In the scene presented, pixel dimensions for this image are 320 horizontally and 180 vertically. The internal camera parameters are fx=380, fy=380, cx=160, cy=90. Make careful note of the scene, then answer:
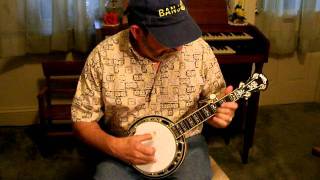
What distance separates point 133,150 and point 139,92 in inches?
8.7

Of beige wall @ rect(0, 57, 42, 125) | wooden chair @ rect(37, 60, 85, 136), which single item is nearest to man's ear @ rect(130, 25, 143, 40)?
wooden chair @ rect(37, 60, 85, 136)

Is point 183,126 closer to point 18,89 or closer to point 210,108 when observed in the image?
point 210,108

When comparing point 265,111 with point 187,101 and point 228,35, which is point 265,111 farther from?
point 187,101

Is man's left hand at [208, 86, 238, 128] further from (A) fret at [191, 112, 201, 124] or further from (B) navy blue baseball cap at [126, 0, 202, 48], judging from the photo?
(B) navy blue baseball cap at [126, 0, 202, 48]

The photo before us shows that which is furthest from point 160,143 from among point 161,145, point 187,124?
point 187,124

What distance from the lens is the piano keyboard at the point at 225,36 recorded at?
215 cm

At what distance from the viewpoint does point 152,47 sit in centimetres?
124

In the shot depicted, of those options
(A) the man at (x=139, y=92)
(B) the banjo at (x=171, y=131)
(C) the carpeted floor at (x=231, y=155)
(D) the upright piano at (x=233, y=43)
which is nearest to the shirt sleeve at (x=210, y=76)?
(A) the man at (x=139, y=92)

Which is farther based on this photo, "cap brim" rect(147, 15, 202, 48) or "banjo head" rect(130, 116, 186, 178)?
"banjo head" rect(130, 116, 186, 178)

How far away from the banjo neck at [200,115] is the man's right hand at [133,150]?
0.41ft

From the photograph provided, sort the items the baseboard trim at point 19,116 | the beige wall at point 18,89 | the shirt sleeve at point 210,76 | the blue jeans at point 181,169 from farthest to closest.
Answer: the baseboard trim at point 19,116, the beige wall at point 18,89, the shirt sleeve at point 210,76, the blue jeans at point 181,169

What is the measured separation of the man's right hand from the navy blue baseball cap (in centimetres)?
32

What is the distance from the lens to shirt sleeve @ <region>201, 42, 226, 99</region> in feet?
4.53

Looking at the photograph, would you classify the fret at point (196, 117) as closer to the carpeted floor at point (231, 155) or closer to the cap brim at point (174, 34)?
the cap brim at point (174, 34)
